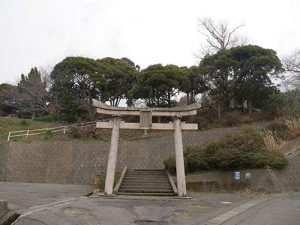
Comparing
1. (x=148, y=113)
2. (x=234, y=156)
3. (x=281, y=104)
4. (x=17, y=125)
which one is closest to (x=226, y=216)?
(x=148, y=113)

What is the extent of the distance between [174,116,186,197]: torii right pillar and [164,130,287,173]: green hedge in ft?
9.77

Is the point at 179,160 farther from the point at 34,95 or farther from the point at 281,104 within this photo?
the point at 34,95

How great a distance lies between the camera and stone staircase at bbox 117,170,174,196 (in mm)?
16870

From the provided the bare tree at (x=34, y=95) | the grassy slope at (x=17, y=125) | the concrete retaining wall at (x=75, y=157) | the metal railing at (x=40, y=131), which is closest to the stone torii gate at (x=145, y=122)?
the concrete retaining wall at (x=75, y=157)

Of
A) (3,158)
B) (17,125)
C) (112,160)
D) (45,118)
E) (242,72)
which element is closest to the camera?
(112,160)

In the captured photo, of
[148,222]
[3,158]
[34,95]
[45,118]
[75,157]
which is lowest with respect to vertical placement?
[148,222]

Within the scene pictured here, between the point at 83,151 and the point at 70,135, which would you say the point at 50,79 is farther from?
the point at 83,151

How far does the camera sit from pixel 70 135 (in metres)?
29.6

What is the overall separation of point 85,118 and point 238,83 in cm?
1395

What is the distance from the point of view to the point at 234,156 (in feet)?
62.7

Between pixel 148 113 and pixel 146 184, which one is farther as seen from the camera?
pixel 146 184

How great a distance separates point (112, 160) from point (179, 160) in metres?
3.04

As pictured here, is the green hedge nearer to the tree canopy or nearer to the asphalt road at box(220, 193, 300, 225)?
the asphalt road at box(220, 193, 300, 225)

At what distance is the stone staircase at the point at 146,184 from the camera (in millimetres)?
16870
